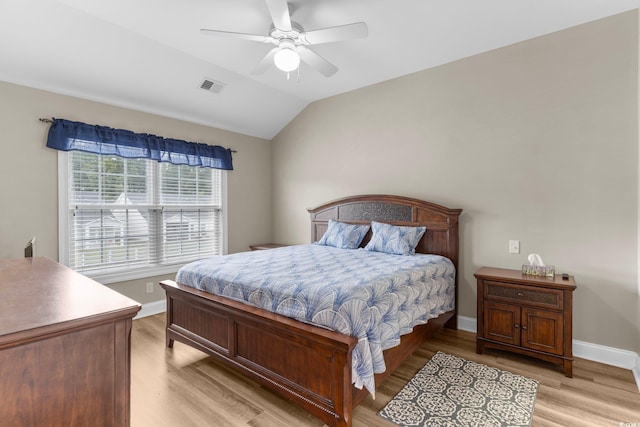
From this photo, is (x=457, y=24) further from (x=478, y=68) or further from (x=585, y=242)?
(x=585, y=242)

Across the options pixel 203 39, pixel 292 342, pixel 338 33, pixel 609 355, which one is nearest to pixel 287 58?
pixel 338 33

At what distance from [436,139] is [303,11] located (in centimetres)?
197

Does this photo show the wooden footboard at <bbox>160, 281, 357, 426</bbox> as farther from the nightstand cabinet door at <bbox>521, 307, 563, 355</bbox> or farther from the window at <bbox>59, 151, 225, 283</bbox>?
the nightstand cabinet door at <bbox>521, 307, 563, 355</bbox>

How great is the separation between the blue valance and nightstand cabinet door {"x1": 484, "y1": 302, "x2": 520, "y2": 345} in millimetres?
3722

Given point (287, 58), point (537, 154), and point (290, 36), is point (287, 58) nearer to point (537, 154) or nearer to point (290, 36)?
point (290, 36)

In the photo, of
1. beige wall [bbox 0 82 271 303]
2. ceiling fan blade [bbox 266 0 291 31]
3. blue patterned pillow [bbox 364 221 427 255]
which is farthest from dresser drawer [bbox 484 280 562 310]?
beige wall [bbox 0 82 271 303]

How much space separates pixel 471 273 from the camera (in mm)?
3414

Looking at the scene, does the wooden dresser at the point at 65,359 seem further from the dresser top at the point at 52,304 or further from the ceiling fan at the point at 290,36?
the ceiling fan at the point at 290,36

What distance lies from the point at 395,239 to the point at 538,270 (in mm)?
1318

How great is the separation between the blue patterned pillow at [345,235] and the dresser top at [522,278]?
1424mm

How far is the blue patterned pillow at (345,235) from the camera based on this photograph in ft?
12.9

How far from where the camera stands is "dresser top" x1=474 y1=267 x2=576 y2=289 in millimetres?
2538

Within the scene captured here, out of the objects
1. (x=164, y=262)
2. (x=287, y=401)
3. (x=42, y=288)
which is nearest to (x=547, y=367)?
→ (x=287, y=401)

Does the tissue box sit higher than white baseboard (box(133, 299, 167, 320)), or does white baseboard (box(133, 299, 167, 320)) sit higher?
the tissue box
